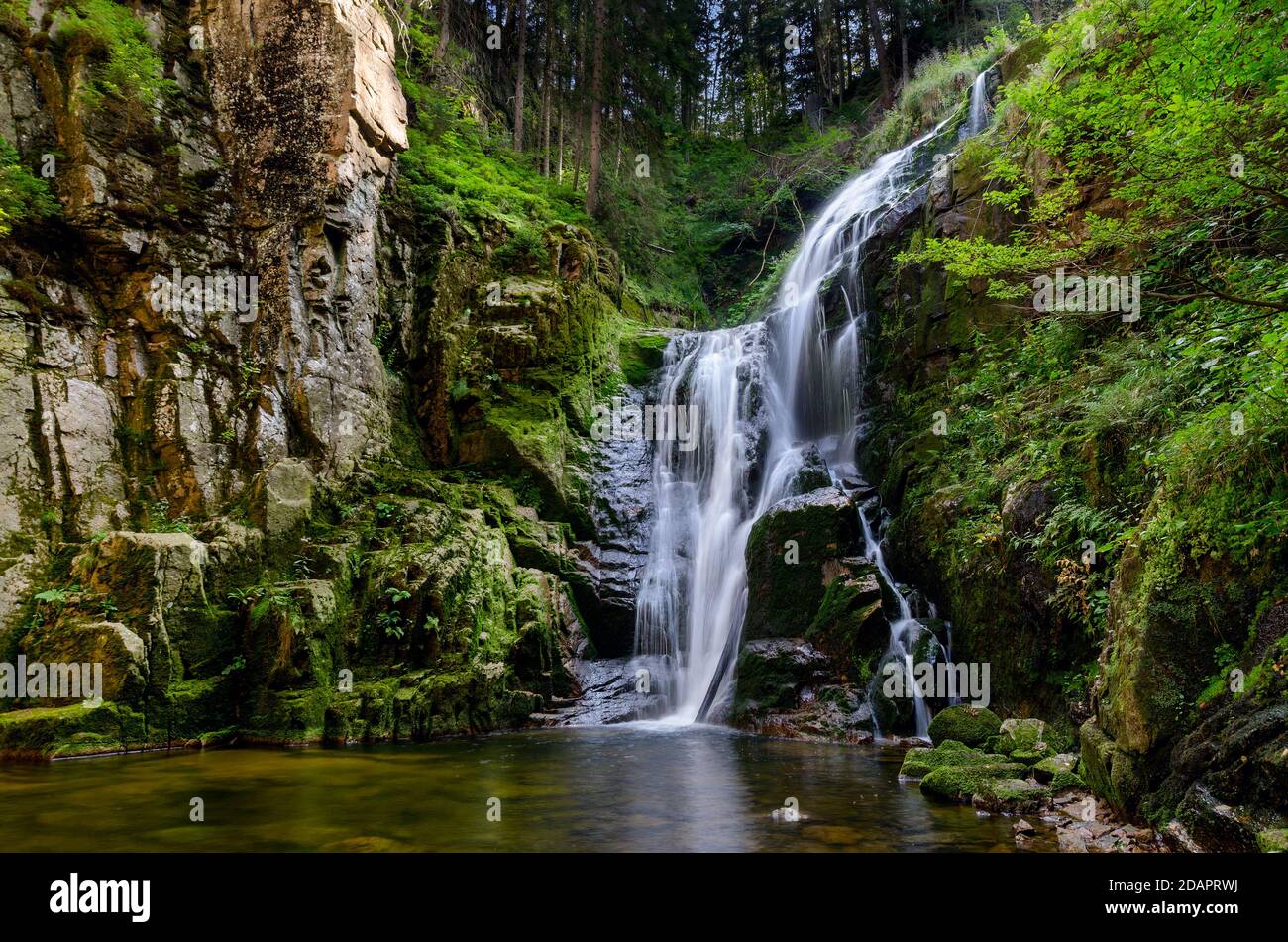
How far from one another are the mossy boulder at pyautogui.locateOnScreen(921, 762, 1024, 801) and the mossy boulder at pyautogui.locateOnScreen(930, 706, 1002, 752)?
1.34m

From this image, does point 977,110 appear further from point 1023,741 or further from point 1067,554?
point 1023,741

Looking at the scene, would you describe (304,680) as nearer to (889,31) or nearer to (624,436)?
(624,436)

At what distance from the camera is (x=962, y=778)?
6.47 meters

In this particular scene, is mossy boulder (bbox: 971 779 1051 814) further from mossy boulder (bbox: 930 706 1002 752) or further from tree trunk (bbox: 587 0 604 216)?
tree trunk (bbox: 587 0 604 216)

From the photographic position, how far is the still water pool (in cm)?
543

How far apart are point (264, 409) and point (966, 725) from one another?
12101 mm

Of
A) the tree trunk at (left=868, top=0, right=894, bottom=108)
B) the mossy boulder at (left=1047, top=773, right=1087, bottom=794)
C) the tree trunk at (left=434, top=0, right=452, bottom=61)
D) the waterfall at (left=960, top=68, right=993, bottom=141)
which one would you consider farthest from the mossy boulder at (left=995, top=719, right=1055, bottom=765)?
the tree trunk at (left=868, top=0, right=894, bottom=108)

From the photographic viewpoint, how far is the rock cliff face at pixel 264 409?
9.95 metres

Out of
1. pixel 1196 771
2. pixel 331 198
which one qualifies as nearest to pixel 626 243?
pixel 331 198

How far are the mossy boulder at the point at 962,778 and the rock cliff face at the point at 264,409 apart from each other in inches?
268

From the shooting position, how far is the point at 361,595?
36.8 feet

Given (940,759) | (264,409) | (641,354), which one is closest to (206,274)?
(264,409)

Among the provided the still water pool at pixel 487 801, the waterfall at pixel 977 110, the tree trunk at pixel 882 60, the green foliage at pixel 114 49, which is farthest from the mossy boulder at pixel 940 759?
the tree trunk at pixel 882 60
